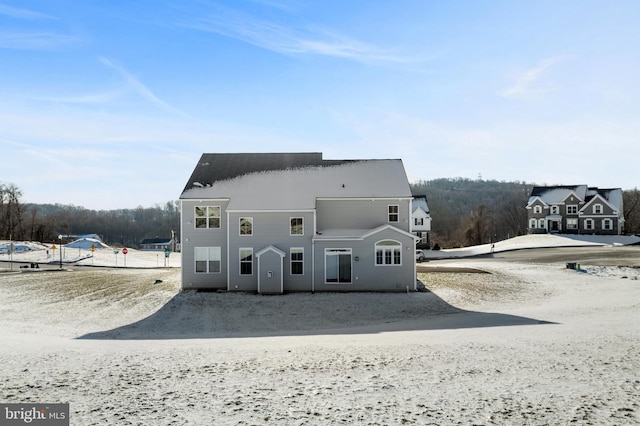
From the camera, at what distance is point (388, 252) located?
31109 mm

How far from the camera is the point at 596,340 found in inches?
588

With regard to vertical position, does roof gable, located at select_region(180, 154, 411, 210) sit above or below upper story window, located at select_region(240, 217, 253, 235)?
above

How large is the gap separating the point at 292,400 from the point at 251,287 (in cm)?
2183

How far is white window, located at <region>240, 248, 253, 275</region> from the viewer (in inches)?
1230

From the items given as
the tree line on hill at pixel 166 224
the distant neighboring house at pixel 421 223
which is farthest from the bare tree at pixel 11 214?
the distant neighboring house at pixel 421 223

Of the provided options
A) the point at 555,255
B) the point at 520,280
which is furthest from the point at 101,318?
the point at 555,255

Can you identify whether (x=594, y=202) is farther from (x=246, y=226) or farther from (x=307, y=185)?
(x=246, y=226)

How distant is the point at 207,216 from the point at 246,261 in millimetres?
4274

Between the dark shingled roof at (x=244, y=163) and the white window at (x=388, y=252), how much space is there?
26.3ft

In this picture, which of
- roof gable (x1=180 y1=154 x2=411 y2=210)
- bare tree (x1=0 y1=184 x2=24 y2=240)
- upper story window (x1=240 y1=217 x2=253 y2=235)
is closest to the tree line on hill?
bare tree (x1=0 y1=184 x2=24 y2=240)

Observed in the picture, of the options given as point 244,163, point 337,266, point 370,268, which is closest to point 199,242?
point 244,163

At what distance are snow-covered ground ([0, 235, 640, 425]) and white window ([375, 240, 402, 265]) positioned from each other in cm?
465

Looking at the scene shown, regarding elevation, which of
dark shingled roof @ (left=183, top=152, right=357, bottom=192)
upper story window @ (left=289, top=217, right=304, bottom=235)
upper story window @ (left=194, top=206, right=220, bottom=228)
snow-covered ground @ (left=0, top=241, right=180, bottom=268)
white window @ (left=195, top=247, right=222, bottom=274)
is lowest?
snow-covered ground @ (left=0, top=241, right=180, bottom=268)

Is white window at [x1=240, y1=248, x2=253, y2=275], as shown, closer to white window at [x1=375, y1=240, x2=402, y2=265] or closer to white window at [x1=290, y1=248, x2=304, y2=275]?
white window at [x1=290, y1=248, x2=304, y2=275]
